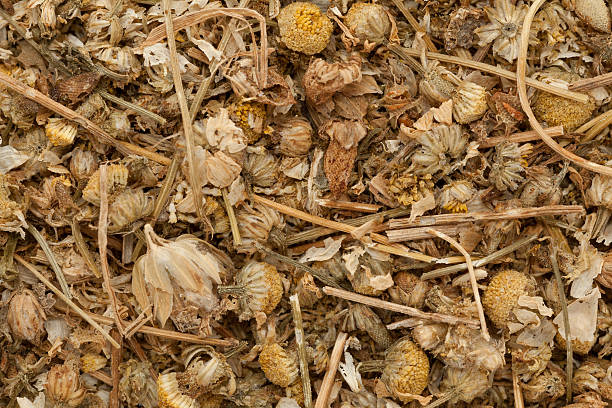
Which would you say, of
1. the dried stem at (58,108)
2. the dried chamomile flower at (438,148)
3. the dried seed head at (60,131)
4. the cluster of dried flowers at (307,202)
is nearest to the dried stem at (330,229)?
the cluster of dried flowers at (307,202)

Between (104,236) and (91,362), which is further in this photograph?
(91,362)

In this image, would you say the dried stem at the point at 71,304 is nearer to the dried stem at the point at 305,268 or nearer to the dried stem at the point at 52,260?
the dried stem at the point at 52,260

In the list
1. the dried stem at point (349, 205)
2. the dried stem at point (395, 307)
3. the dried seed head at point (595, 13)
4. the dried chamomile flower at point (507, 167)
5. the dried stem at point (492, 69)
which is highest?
the dried seed head at point (595, 13)

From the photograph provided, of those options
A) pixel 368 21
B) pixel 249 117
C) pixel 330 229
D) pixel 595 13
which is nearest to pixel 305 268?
pixel 330 229

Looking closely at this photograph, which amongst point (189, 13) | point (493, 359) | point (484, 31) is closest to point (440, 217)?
point (493, 359)

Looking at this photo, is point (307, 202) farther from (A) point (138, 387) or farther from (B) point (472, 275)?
(A) point (138, 387)

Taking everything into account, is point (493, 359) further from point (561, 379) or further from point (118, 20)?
point (118, 20)
